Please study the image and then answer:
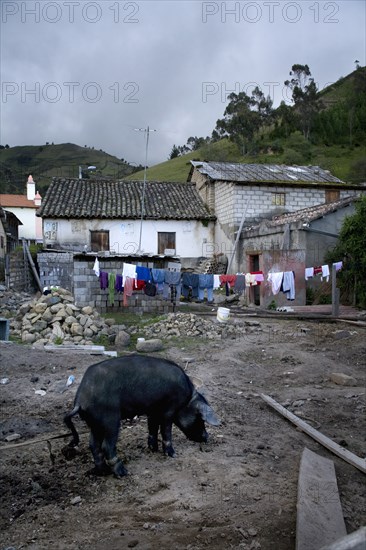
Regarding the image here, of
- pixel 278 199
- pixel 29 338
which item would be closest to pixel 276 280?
pixel 29 338

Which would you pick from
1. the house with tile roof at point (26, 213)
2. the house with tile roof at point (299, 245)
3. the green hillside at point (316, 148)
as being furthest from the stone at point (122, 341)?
the house with tile roof at point (26, 213)

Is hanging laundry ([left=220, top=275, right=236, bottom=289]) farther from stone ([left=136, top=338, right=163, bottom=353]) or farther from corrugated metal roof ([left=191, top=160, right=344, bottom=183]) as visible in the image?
corrugated metal roof ([left=191, top=160, right=344, bottom=183])

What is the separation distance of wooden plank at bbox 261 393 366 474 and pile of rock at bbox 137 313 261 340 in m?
5.32

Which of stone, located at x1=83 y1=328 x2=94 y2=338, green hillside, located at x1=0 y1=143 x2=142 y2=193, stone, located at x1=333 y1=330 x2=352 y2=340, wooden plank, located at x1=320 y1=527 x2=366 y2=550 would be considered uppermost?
green hillside, located at x1=0 y1=143 x2=142 y2=193

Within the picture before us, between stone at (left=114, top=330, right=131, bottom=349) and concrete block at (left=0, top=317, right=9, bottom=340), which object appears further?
stone at (left=114, top=330, right=131, bottom=349)

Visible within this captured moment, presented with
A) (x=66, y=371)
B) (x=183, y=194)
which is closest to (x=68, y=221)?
(x=183, y=194)

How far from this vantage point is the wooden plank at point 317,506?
140 inches

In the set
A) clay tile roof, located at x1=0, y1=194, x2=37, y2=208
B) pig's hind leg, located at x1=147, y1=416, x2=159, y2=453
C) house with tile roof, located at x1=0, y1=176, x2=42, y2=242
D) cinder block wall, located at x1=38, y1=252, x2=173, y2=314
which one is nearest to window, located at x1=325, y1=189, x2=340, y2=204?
cinder block wall, located at x1=38, y1=252, x2=173, y2=314

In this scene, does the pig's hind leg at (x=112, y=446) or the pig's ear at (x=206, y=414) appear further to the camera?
the pig's ear at (x=206, y=414)

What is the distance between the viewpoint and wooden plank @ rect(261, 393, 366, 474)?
5236 mm

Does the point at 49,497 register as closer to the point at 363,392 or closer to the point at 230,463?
the point at 230,463

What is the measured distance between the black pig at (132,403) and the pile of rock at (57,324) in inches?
263

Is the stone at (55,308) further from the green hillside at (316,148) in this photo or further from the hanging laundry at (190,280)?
the green hillside at (316,148)

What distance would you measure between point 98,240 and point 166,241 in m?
3.76
